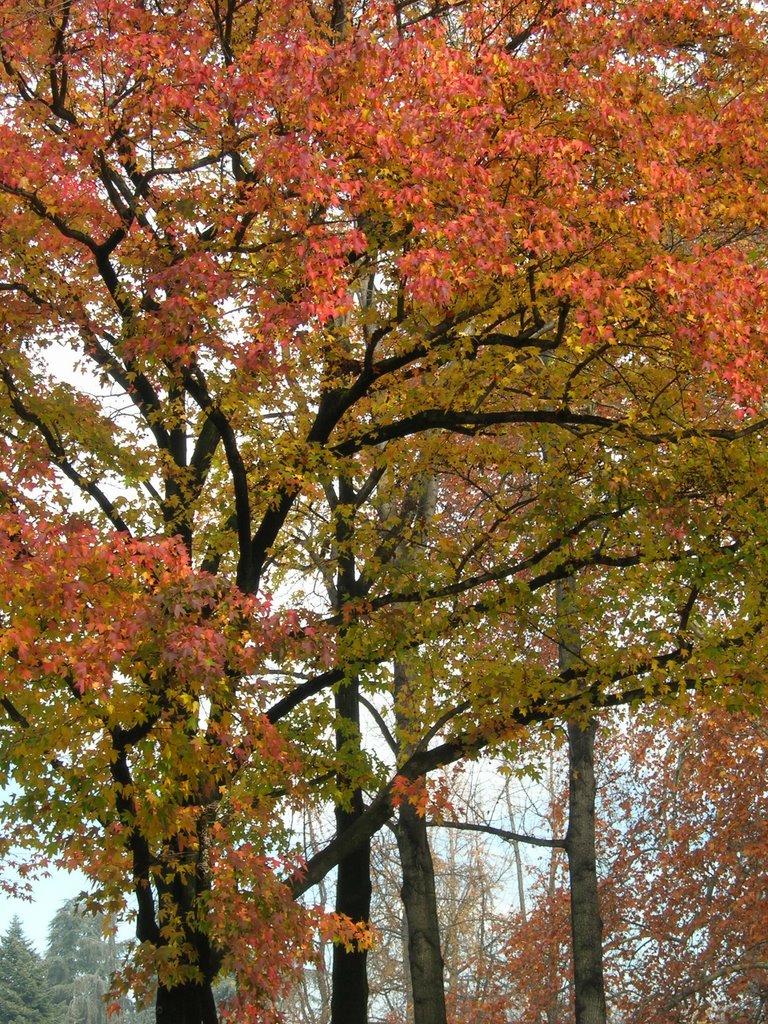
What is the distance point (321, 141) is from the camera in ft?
26.0

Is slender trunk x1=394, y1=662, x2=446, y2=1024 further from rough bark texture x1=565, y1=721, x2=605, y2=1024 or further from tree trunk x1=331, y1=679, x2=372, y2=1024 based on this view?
rough bark texture x1=565, y1=721, x2=605, y2=1024

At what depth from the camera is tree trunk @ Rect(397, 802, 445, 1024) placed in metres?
13.7

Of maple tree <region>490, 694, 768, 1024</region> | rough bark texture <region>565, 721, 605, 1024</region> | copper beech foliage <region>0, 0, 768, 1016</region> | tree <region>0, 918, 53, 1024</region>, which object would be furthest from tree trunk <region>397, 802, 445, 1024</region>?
tree <region>0, 918, 53, 1024</region>

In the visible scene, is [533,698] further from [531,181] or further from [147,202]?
[147,202]

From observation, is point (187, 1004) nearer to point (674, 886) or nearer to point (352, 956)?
point (352, 956)

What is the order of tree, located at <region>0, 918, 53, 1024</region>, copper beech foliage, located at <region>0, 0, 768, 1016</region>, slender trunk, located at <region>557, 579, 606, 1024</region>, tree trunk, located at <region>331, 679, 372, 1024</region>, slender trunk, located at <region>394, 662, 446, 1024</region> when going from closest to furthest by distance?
1. copper beech foliage, located at <region>0, 0, 768, 1016</region>
2. tree trunk, located at <region>331, 679, 372, 1024</region>
3. slender trunk, located at <region>394, 662, 446, 1024</region>
4. slender trunk, located at <region>557, 579, 606, 1024</region>
5. tree, located at <region>0, 918, 53, 1024</region>

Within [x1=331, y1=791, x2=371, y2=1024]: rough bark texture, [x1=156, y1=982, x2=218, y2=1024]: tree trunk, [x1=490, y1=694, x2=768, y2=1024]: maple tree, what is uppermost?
[x1=490, y1=694, x2=768, y2=1024]: maple tree

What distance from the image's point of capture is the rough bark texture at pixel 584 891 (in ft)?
47.2

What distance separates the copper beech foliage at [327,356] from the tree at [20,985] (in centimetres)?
4317

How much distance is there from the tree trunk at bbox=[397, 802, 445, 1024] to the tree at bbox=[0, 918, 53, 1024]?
132 feet

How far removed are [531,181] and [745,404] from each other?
2687 mm

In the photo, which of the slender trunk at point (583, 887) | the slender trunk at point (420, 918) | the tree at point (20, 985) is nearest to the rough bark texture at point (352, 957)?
the slender trunk at point (420, 918)

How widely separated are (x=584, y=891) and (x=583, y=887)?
55 millimetres

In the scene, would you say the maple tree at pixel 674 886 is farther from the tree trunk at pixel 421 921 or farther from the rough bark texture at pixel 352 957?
the rough bark texture at pixel 352 957
